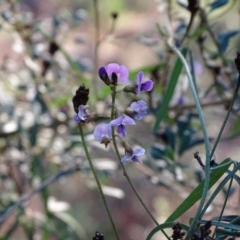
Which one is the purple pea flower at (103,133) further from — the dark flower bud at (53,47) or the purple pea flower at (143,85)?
the dark flower bud at (53,47)

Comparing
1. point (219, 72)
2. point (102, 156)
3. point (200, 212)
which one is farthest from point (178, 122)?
point (102, 156)

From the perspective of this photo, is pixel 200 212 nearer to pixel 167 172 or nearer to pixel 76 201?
pixel 167 172

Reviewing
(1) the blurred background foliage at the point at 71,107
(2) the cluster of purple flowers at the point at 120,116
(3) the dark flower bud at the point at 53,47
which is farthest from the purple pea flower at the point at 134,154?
(3) the dark flower bud at the point at 53,47

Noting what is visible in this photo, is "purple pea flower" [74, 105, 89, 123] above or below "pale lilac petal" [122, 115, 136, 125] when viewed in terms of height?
below

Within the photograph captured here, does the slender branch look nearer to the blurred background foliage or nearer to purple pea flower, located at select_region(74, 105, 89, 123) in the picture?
the blurred background foliage

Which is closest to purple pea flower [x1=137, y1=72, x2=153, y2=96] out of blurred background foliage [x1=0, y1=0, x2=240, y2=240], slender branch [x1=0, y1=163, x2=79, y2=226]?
blurred background foliage [x1=0, y1=0, x2=240, y2=240]

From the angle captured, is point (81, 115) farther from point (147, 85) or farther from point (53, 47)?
point (53, 47)

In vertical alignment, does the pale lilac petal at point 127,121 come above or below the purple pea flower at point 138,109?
below
